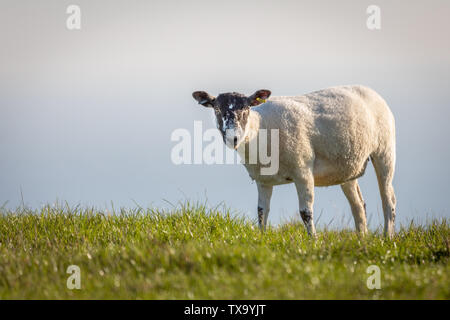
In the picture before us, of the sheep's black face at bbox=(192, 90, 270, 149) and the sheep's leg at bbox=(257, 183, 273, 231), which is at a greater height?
the sheep's black face at bbox=(192, 90, 270, 149)

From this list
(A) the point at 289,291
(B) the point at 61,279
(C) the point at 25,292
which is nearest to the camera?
(A) the point at 289,291

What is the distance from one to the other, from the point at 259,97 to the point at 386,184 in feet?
11.5

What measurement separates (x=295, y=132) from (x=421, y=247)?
112 inches

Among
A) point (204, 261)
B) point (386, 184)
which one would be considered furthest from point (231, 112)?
point (386, 184)

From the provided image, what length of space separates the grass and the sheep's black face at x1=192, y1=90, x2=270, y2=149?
1.58 m

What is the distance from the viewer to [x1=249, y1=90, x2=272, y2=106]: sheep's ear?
8.90 metres

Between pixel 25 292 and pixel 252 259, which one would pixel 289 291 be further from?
pixel 25 292

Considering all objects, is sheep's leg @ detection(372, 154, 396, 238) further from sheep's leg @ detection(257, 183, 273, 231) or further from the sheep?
sheep's leg @ detection(257, 183, 273, 231)

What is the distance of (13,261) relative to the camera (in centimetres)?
720

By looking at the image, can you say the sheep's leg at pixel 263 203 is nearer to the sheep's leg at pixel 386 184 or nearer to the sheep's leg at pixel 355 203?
the sheep's leg at pixel 355 203

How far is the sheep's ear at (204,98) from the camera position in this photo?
885cm

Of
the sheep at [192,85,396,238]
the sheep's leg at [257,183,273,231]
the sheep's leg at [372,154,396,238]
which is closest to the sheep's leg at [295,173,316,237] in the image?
the sheep at [192,85,396,238]

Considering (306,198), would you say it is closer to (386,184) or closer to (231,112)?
(231,112)

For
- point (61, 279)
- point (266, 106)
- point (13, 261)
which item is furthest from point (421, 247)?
point (13, 261)
